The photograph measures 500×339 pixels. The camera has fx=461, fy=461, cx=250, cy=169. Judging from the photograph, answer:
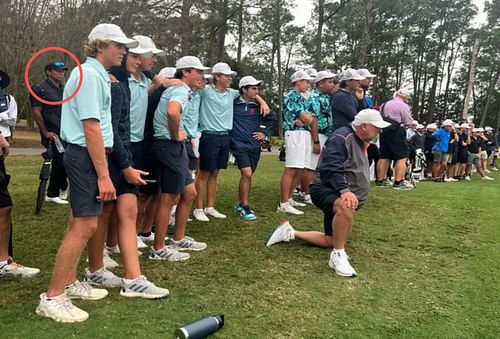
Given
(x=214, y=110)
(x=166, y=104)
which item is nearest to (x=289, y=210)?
(x=214, y=110)

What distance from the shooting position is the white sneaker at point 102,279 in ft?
12.5

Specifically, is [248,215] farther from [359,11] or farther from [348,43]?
[348,43]

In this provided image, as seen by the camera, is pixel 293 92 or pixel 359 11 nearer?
pixel 293 92

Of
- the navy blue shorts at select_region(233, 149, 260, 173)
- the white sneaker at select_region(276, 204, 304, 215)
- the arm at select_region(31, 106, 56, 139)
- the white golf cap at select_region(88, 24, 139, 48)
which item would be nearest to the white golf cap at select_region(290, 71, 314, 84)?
the navy blue shorts at select_region(233, 149, 260, 173)

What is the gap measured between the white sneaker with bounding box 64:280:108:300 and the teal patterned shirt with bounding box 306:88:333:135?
4402 mm

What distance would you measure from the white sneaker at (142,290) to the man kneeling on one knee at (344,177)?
1708 millimetres

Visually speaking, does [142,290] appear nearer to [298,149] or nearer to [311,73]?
[298,149]

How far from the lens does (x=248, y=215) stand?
6445 mm

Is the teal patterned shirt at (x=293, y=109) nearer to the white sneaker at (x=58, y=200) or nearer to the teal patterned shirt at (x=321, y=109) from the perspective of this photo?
the teal patterned shirt at (x=321, y=109)

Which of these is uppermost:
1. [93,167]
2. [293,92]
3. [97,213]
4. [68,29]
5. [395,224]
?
[68,29]

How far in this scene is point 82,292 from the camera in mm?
3502

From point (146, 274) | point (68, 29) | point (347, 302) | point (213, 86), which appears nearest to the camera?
point (347, 302)

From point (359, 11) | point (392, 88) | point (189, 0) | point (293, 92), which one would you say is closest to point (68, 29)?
point (189, 0)

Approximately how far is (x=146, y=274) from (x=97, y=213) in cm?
111
